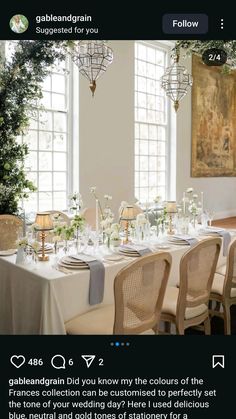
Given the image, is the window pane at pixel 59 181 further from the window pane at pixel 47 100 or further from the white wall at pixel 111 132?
the window pane at pixel 47 100

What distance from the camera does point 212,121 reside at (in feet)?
26.9

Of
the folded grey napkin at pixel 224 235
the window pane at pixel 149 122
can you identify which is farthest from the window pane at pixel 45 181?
the folded grey napkin at pixel 224 235

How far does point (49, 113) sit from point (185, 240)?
315 cm

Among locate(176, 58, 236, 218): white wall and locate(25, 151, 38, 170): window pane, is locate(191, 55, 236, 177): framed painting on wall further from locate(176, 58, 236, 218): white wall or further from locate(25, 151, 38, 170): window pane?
locate(25, 151, 38, 170): window pane

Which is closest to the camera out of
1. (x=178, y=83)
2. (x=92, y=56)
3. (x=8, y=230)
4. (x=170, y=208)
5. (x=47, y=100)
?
(x=92, y=56)

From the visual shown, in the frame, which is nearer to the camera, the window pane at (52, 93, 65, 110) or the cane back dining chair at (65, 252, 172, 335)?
the cane back dining chair at (65, 252, 172, 335)

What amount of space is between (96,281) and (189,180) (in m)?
5.56

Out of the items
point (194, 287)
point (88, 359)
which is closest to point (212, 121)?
point (194, 287)

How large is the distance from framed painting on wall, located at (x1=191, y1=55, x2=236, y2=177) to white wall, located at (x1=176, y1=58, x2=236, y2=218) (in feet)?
0.44

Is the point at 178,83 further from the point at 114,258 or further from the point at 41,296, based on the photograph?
the point at 41,296

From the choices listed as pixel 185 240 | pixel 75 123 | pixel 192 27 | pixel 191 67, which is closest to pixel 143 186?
pixel 75 123

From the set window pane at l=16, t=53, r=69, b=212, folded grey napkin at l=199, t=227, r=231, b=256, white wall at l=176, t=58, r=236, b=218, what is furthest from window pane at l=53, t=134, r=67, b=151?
folded grey napkin at l=199, t=227, r=231, b=256

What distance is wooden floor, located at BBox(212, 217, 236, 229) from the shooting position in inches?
302

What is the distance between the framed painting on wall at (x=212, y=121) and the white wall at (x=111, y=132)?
1.83m
